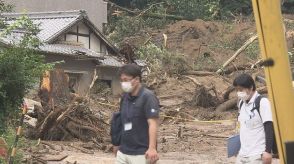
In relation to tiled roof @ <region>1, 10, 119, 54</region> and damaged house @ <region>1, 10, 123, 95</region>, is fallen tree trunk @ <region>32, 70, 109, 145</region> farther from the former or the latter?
tiled roof @ <region>1, 10, 119, 54</region>

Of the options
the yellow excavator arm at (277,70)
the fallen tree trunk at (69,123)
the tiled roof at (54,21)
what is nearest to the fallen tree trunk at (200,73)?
the tiled roof at (54,21)

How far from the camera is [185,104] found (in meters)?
24.5

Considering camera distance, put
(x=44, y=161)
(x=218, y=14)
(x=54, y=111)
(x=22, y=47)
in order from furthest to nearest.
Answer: (x=218, y=14) → (x=54, y=111) → (x=44, y=161) → (x=22, y=47)

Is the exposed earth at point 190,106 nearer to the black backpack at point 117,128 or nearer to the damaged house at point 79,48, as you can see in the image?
the damaged house at point 79,48

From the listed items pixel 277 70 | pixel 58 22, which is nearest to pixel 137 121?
pixel 277 70

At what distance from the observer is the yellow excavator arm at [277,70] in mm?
2037

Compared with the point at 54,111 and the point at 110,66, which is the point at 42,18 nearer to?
the point at 110,66

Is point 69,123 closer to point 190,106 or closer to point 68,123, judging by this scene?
point 68,123

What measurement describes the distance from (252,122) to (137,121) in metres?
1.13

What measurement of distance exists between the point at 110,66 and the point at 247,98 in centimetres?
2440

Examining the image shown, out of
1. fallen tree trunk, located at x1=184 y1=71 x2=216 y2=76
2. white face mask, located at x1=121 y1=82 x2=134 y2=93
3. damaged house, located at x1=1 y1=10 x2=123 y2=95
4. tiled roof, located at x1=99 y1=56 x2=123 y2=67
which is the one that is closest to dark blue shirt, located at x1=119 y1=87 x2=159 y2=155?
white face mask, located at x1=121 y1=82 x2=134 y2=93

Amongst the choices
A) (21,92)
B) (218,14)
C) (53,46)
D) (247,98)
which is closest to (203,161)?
(21,92)

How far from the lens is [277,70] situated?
2051 millimetres

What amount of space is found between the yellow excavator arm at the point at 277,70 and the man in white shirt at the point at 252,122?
343 centimetres
